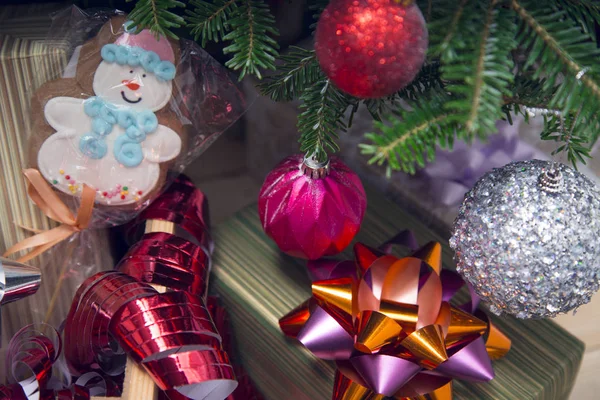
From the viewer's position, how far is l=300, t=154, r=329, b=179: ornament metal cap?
2.00 ft

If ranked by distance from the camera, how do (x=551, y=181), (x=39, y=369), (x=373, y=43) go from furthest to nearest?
(x=39, y=369)
(x=551, y=181)
(x=373, y=43)

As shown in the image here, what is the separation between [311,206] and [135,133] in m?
0.20

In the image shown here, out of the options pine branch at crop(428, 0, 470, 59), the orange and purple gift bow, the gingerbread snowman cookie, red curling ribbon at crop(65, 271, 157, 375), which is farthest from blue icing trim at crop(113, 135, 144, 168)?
pine branch at crop(428, 0, 470, 59)

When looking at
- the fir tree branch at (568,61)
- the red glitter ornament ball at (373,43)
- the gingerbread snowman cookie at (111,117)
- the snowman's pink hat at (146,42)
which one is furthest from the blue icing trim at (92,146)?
the fir tree branch at (568,61)

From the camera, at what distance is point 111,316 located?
56 cm

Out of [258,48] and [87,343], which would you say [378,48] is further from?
[87,343]

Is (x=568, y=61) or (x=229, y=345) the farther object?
(x=229, y=345)

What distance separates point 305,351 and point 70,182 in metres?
0.32

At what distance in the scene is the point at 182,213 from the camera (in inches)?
27.4

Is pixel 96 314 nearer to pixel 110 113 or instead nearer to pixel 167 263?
pixel 167 263

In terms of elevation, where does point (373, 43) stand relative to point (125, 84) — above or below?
above

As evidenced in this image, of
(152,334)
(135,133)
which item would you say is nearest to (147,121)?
(135,133)

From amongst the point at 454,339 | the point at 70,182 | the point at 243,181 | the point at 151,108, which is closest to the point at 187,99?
the point at 151,108

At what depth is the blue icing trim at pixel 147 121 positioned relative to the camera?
62cm
